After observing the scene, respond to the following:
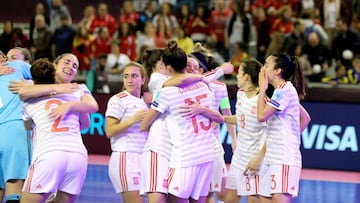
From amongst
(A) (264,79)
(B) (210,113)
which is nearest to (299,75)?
(A) (264,79)

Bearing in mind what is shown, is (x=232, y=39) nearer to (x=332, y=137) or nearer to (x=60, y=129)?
(x=332, y=137)

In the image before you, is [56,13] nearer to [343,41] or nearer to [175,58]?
[343,41]

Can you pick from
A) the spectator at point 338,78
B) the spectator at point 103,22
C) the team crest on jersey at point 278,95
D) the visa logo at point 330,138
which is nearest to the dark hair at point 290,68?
the team crest on jersey at point 278,95

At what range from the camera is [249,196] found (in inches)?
346

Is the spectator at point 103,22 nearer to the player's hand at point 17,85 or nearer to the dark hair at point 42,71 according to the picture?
the player's hand at point 17,85

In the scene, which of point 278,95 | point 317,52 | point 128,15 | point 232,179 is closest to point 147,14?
point 128,15

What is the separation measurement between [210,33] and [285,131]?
11.1 m

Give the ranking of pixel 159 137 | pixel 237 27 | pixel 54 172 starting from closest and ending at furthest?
pixel 54 172 → pixel 159 137 → pixel 237 27

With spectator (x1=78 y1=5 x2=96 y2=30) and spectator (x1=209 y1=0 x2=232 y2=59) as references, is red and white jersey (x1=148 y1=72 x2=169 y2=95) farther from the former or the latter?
spectator (x1=78 y1=5 x2=96 y2=30)

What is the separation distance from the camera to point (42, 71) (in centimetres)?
790

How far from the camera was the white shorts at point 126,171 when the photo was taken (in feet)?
28.5

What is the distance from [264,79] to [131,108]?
143cm

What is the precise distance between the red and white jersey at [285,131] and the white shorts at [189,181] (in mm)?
686

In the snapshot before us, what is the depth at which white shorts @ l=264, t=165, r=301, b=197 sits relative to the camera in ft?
27.1
